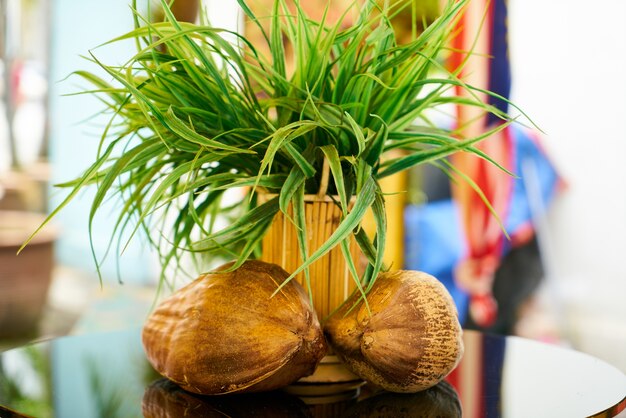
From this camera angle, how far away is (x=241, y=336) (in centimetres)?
68

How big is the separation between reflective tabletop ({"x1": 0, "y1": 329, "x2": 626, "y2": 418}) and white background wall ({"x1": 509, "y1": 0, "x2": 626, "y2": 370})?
4.06 feet

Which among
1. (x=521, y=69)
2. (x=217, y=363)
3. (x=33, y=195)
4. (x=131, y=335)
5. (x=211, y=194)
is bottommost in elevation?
(x=33, y=195)

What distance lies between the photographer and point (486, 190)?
221 cm

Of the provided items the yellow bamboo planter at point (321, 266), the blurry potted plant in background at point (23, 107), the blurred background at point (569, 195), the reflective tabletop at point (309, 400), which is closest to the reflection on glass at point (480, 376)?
the reflective tabletop at point (309, 400)

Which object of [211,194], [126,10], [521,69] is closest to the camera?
[211,194]

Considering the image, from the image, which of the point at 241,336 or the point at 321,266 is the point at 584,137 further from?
the point at 241,336

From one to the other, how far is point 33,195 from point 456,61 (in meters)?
1.89

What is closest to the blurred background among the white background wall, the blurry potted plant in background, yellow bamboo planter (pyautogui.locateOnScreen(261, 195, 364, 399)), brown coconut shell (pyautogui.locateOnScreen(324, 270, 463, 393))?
the white background wall

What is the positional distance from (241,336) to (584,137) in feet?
5.38

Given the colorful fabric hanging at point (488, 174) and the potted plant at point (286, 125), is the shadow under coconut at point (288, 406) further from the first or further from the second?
the colorful fabric hanging at point (488, 174)

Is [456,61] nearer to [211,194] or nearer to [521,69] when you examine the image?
[521,69]

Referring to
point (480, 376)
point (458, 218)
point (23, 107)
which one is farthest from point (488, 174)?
point (23, 107)

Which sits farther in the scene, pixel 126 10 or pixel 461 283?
pixel 126 10

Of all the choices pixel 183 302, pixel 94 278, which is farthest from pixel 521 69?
pixel 94 278
